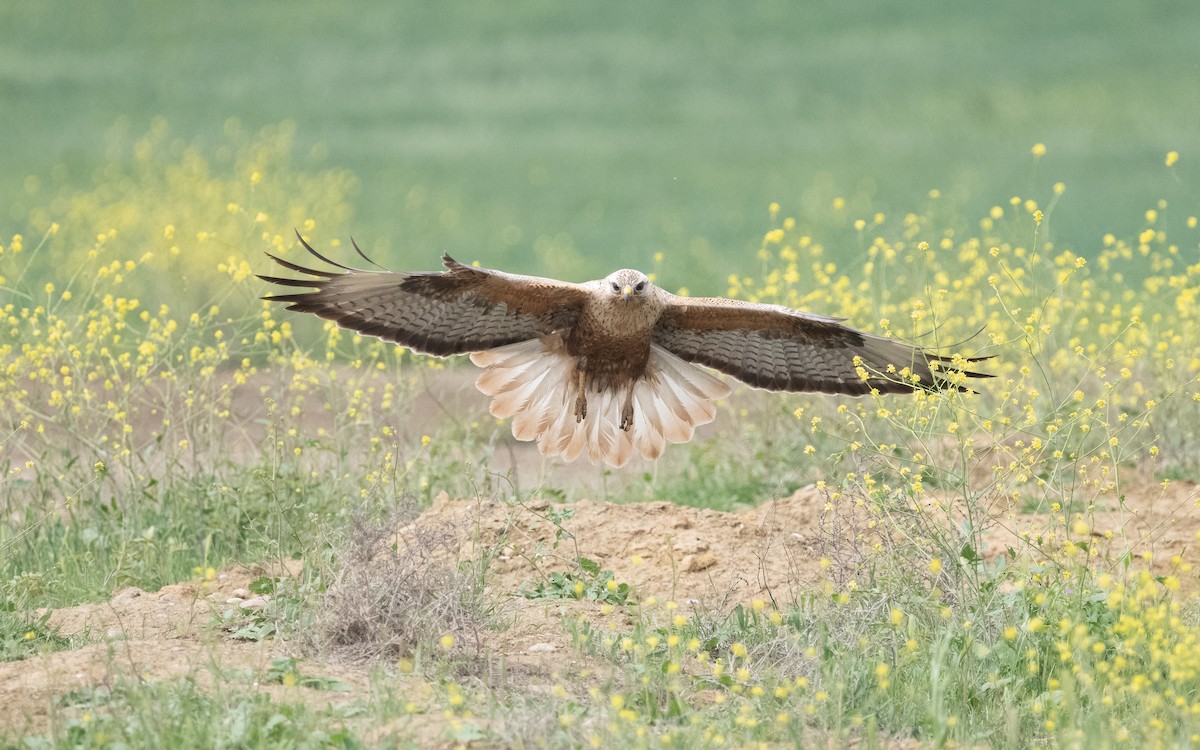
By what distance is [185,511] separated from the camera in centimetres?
649

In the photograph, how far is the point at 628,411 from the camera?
6.74 meters

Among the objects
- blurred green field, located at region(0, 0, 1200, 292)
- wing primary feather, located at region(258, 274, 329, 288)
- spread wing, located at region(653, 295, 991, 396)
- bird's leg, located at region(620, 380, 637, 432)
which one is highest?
blurred green field, located at region(0, 0, 1200, 292)

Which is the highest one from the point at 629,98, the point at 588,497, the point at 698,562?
the point at 629,98

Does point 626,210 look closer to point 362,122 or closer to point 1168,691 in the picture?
point 362,122

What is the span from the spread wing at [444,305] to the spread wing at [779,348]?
558 millimetres

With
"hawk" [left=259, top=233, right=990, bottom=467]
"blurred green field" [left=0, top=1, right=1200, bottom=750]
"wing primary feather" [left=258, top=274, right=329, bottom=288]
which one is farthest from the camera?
"hawk" [left=259, top=233, right=990, bottom=467]

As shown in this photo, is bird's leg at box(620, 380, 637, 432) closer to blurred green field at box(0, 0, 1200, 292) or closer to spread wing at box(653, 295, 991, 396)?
spread wing at box(653, 295, 991, 396)

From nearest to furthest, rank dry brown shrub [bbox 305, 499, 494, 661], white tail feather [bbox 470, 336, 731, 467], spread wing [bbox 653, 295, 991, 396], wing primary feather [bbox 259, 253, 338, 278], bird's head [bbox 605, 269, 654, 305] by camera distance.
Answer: dry brown shrub [bbox 305, 499, 494, 661] → wing primary feather [bbox 259, 253, 338, 278] → bird's head [bbox 605, 269, 654, 305] → spread wing [bbox 653, 295, 991, 396] → white tail feather [bbox 470, 336, 731, 467]

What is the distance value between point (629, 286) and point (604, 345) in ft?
1.52

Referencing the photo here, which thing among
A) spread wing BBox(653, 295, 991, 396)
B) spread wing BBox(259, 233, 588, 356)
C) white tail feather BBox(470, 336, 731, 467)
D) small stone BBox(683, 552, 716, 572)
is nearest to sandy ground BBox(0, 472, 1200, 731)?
small stone BBox(683, 552, 716, 572)

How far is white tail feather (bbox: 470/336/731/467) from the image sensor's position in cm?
662

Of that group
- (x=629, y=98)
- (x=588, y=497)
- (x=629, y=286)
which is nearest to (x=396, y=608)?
(x=629, y=286)

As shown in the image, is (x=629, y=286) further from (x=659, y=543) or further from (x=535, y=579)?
(x=535, y=579)

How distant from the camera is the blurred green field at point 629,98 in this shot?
60.5ft
